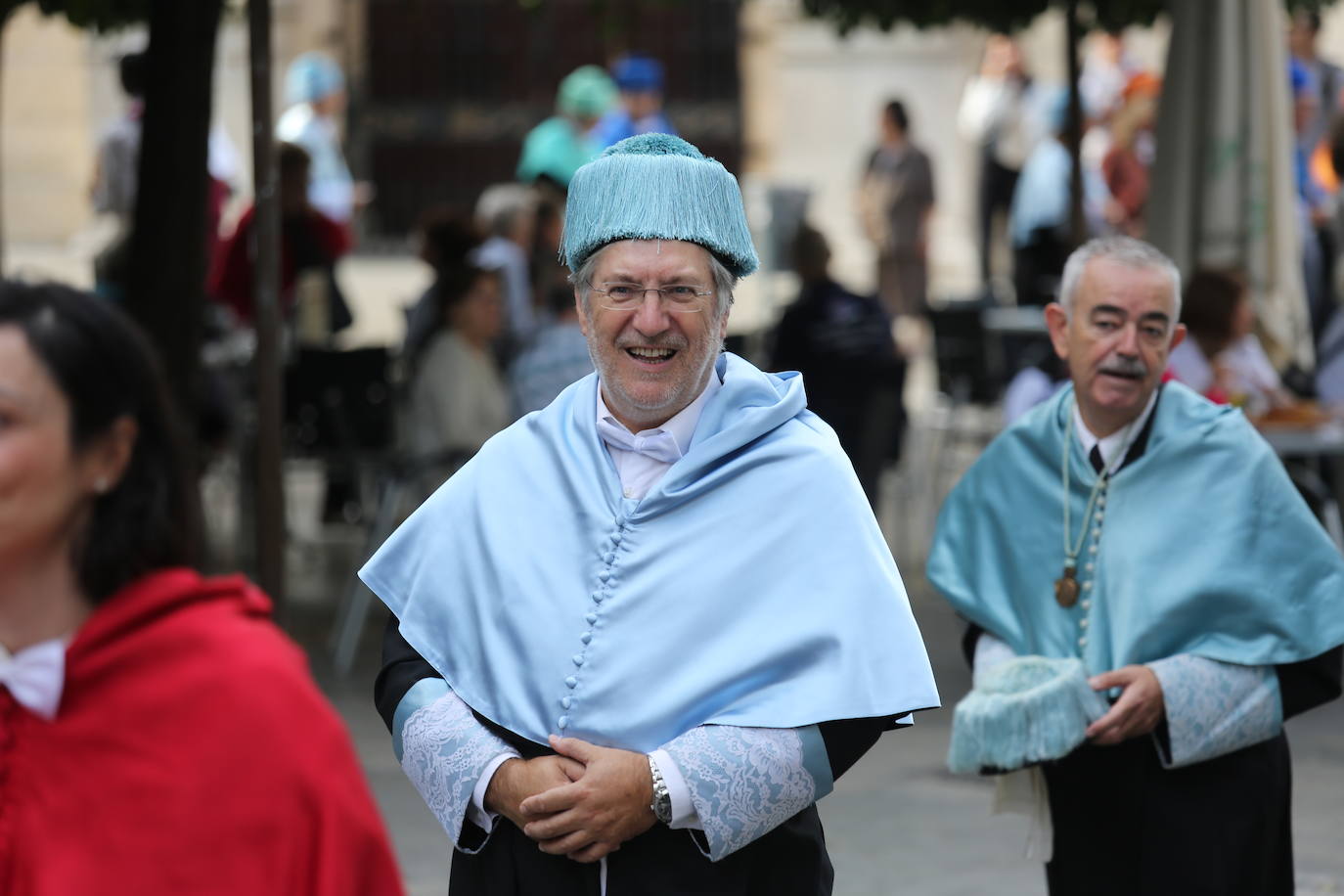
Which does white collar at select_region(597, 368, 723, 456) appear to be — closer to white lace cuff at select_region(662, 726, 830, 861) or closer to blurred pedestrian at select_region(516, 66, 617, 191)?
white lace cuff at select_region(662, 726, 830, 861)

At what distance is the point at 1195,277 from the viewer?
7.26 metres

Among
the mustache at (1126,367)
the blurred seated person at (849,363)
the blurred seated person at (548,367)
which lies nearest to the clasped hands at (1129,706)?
the mustache at (1126,367)

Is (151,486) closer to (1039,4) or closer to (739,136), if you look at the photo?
(1039,4)

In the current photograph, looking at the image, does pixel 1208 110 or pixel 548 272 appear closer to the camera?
pixel 1208 110

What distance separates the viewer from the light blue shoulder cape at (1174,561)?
416 centimetres

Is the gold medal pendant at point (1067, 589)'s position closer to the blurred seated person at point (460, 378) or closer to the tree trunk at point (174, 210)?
the blurred seated person at point (460, 378)

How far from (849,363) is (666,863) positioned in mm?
6531

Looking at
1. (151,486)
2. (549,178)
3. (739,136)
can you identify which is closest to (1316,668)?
(151,486)

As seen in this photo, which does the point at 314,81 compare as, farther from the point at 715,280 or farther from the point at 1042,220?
the point at 715,280

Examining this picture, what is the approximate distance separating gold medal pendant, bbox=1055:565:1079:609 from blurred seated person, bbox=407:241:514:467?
446 centimetres

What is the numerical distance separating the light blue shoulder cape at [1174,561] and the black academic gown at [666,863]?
1.01 metres

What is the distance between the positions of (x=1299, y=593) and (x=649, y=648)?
151cm

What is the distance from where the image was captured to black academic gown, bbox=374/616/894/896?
129 inches

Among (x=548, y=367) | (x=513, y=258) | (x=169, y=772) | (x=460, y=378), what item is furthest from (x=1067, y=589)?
(x=513, y=258)
